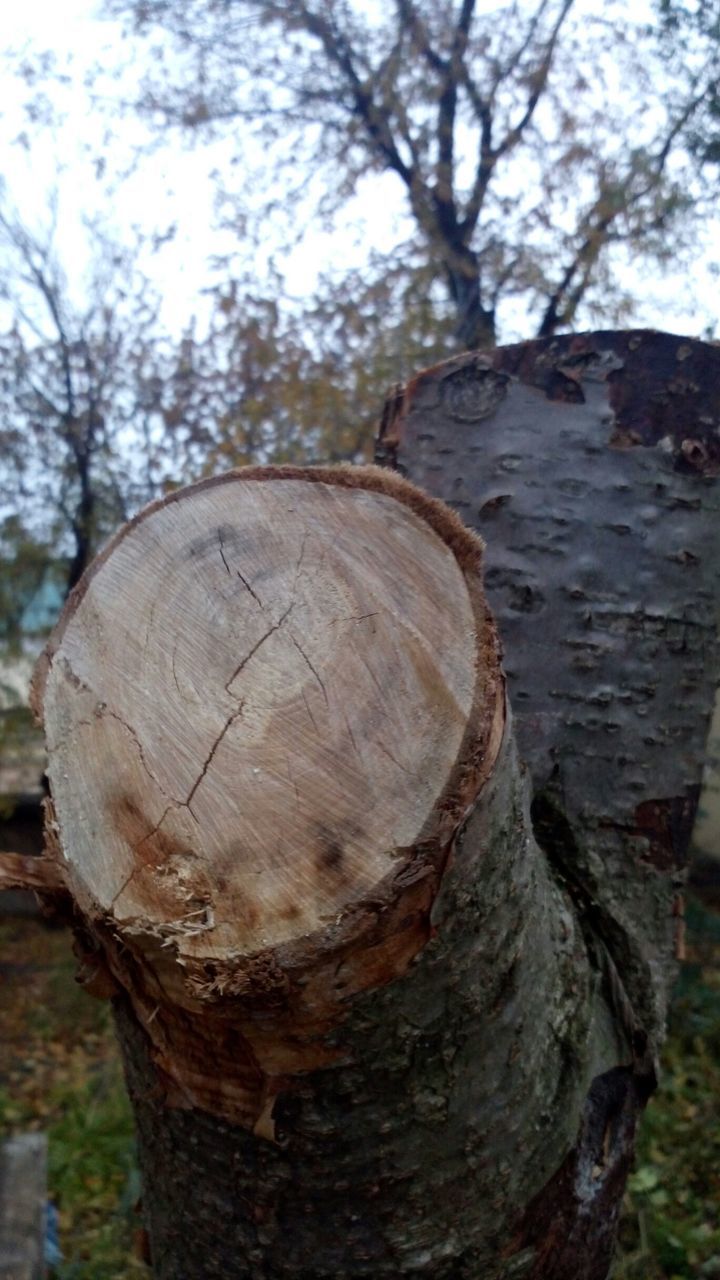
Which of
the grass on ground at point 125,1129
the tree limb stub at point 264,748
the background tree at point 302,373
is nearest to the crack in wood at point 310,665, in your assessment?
the tree limb stub at point 264,748

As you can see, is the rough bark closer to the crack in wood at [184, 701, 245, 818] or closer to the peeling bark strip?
the crack in wood at [184, 701, 245, 818]


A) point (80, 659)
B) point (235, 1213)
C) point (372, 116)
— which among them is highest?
point (372, 116)

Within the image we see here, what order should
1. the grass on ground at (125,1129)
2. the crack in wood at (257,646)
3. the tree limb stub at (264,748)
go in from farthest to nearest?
the grass on ground at (125,1129)
the crack in wood at (257,646)
the tree limb stub at (264,748)

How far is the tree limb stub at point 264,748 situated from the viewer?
0.86m

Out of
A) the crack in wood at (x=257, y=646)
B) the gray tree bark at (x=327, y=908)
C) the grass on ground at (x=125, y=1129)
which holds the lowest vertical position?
the grass on ground at (x=125, y=1129)

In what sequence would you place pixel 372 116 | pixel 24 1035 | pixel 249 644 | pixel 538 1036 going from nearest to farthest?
pixel 249 644 < pixel 538 1036 < pixel 24 1035 < pixel 372 116

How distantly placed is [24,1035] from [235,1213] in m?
5.87

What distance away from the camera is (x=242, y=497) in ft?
3.51

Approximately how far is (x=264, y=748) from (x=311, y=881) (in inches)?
5.1

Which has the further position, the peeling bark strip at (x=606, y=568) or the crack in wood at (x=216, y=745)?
the peeling bark strip at (x=606, y=568)

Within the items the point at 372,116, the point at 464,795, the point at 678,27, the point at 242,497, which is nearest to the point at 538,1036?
the point at 464,795

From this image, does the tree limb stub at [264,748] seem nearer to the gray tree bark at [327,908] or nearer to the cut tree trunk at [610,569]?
the gray tree bark at [327,908]

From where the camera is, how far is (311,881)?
0.86 meters

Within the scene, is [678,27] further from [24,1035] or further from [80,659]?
[24,1035]
